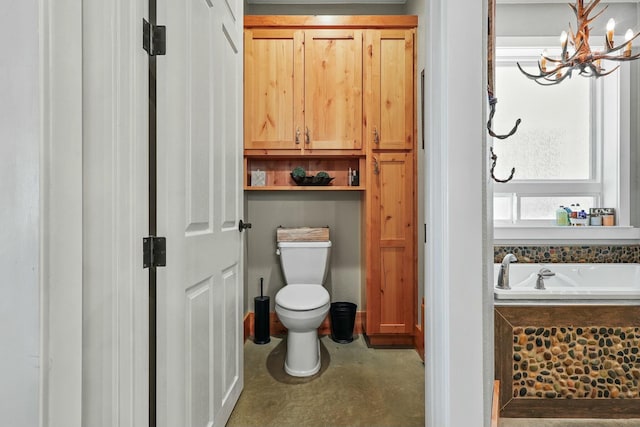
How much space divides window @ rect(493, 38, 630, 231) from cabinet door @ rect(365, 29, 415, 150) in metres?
0.72

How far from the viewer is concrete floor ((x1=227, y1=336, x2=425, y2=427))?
1.80 meters

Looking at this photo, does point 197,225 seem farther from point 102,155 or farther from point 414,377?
point 414,377

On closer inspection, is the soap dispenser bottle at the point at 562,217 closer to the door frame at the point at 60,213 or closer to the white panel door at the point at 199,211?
the white panel door at the point at 199,211

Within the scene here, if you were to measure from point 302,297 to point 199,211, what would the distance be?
1197 millimetres

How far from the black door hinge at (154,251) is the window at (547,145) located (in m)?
2.50

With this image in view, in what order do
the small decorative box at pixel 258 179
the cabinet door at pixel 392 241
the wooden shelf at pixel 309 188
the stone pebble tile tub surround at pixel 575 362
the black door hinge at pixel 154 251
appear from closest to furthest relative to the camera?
the black door hinge at pixel 154 251 → the stone pebble tile tub surround at pixel 575 362 → the cabinet door at pixel 392 241 → the wooden shelf at pixel 309 188 → the small decorative box at pixel 258 179

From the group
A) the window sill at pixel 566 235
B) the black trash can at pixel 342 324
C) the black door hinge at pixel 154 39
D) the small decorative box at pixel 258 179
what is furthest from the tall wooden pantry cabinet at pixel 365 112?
the black door hinge at pixel 154 39

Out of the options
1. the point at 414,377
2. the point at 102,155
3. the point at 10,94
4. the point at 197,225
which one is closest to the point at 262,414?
the point at 414,377

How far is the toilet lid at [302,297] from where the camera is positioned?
2205mm

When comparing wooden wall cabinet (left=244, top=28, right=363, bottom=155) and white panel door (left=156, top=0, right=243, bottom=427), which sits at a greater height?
wooden wall cabinet (left=244, top=28, right=363, bottom=155)

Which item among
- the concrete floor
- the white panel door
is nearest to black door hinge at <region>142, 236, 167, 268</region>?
the white panel door

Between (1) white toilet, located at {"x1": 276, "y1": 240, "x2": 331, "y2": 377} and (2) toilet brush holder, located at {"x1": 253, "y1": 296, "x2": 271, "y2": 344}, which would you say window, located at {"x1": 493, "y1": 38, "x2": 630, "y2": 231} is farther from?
(2) toilet brush holder, located at {"x1": 253, "y1": 296, "x2": 271, "y2": 344}

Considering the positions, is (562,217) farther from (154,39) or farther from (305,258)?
(154,39)

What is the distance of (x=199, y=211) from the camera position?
1.34 meters
